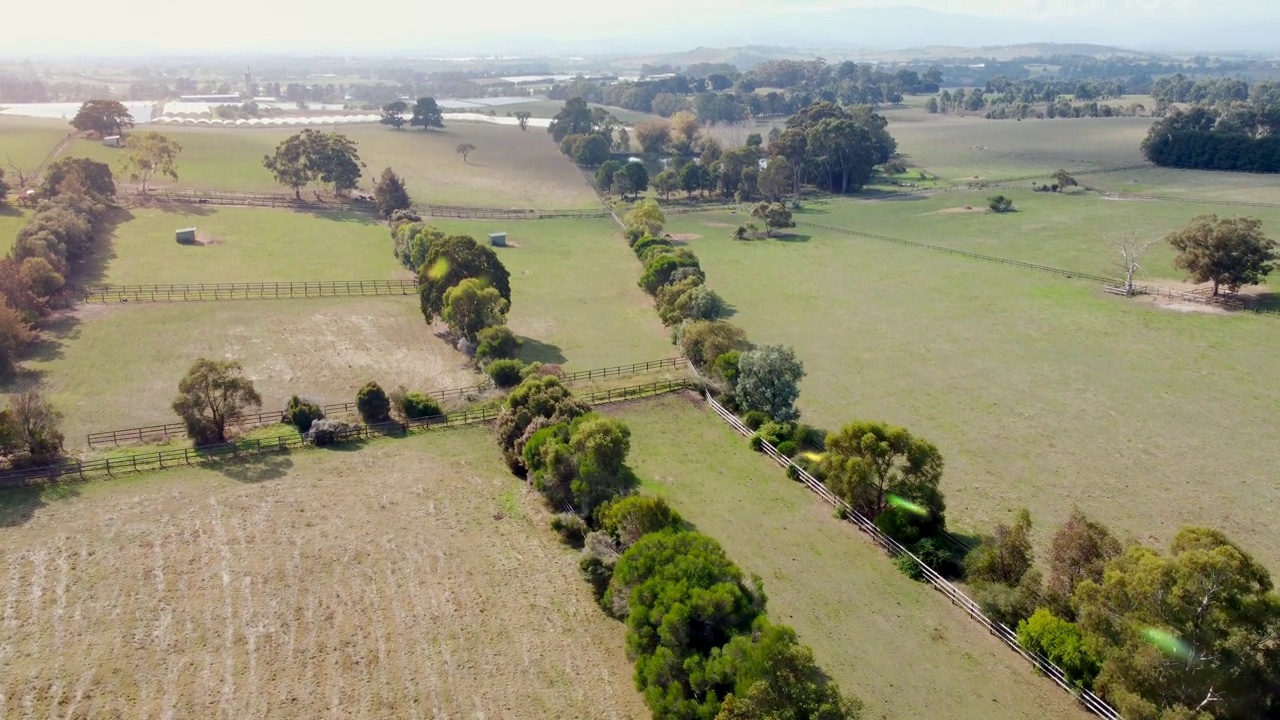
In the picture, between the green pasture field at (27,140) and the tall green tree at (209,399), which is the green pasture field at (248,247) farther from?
the tall green tree at (209,399)

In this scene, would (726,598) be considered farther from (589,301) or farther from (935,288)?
(935,288)

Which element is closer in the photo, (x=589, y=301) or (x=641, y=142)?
(x=589, y=301)

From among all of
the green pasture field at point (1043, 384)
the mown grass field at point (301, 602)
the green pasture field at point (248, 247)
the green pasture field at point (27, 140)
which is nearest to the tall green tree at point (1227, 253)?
the green pasture field at point (1043, 384)

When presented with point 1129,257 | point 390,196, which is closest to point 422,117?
point 390,196

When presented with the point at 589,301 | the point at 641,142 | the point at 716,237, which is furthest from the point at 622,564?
the point at 641,142

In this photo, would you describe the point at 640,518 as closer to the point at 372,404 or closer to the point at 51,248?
the point at 372,404

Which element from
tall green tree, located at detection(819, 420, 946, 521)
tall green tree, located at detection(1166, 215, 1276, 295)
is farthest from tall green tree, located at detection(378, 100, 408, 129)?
tall green tree, located at detection(819, 420, 946, 521)
